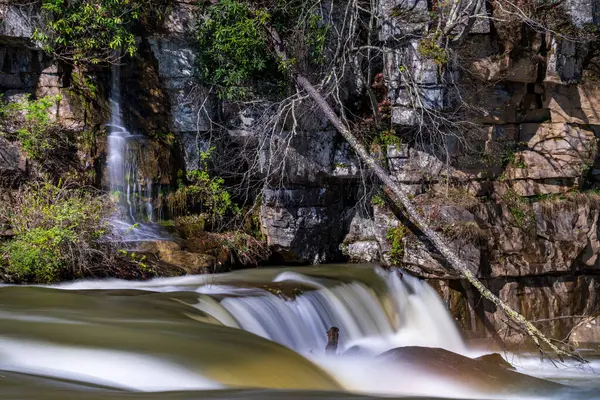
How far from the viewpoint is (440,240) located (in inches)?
441

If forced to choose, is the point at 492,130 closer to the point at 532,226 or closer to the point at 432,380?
the point at 532,226

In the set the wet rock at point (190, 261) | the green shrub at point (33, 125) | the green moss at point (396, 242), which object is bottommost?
the wet rock at point (190, 261)

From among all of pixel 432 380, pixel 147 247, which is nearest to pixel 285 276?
pixel 147 247

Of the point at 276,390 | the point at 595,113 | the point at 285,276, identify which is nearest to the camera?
the point at 276,390

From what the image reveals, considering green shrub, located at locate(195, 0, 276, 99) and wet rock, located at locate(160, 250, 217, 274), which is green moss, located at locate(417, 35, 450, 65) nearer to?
green shrub, located at locate(195, 0, 276, 99)

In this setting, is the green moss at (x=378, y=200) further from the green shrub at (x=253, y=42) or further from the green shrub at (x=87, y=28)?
the green shrub at (x=87, y=28)

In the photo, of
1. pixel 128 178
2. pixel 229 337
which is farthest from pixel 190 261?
pixel 229 337

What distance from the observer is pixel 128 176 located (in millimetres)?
12633

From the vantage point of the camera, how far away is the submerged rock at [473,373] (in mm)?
6973

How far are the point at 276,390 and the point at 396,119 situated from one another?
7.85 metres

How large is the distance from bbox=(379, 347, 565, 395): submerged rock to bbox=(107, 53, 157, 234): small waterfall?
6.18 meters

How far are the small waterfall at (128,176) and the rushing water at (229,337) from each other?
2355mm

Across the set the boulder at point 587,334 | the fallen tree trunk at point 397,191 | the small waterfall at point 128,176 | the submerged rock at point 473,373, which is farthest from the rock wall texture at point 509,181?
the submerged rock at point 473,373

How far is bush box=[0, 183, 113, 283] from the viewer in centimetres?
958
